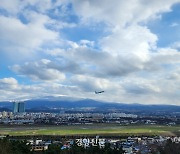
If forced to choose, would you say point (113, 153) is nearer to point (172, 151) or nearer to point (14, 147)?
point (14, 147)

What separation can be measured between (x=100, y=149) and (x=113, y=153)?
141 centimetres

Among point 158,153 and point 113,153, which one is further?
point 158,153

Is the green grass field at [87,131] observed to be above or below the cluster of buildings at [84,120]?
below

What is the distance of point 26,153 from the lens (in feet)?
84.9

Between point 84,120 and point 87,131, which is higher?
point 84,120

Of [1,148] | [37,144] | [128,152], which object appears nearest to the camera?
[1,148]

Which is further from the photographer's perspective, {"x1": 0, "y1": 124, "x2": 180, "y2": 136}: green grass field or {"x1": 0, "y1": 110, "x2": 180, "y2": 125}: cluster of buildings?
{"x1": 0, "y1": 110, "x2": 180, "y2": 125}: cluster of buildings

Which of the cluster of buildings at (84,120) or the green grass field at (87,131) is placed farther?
the cluster of buildings at (84,120)

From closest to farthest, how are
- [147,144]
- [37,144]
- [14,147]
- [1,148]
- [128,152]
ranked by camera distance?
[1,148] → [14,147] → [128,152] → [37,144] → [147,144]

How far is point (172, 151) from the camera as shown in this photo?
123 feet

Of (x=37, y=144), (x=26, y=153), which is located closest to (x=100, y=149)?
(x=26, y=153)

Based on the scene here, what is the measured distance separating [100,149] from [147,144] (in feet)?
73.8

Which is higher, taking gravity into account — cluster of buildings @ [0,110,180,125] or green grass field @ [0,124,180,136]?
cluster of buildings @ [0,110,180,125]

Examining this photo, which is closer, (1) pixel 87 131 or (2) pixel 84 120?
(1) pixel 87 131
